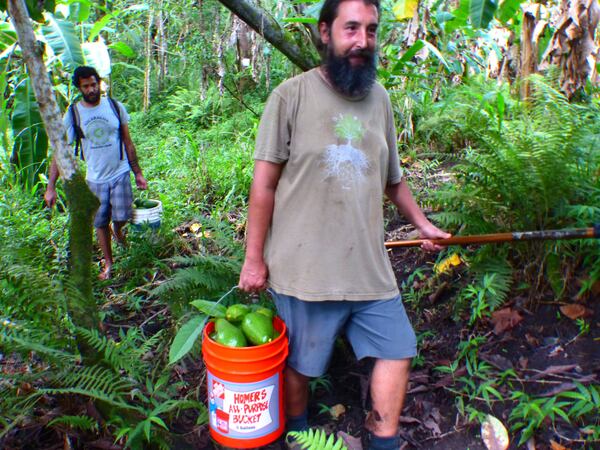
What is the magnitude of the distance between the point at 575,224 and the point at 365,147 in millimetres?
1425

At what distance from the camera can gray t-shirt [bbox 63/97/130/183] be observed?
461 centimetres

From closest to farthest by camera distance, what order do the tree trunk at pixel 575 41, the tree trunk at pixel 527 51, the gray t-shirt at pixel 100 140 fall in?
the tree trunk at pixel 575 41, the tree trunk at pixel 527 51, the gray t-shirt at pixel 100 140

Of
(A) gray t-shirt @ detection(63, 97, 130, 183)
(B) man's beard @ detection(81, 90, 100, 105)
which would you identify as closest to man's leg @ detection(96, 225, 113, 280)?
(A) gray t-shirt @ detection(63, 97, 130, 183)

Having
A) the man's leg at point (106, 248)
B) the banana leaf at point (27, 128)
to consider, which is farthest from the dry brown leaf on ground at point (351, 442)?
the man's leg at point (106, 248)

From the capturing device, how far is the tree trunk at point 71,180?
2.18 metres

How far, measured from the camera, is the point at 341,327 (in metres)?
2.36

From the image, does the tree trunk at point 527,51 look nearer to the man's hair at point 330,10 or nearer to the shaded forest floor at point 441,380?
the shaded forest floor at point 441,380

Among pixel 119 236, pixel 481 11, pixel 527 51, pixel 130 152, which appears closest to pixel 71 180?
pixel 481 11

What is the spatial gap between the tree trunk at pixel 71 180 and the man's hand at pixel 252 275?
0.74 m

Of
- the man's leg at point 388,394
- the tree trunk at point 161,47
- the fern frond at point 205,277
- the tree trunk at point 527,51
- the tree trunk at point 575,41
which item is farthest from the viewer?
the tree trunk at point 161,47

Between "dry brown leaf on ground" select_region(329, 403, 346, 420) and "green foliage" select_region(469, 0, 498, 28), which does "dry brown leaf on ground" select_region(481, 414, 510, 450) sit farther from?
"green foliage" select_region(469, 0, 498, 28)

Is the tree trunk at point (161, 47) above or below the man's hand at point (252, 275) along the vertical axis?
above

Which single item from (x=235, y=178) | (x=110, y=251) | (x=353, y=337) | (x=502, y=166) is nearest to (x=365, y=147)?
(x=353, y=337)

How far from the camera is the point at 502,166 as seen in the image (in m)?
2.99
